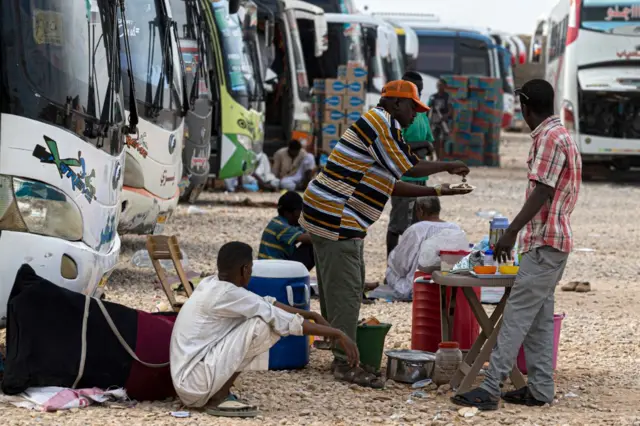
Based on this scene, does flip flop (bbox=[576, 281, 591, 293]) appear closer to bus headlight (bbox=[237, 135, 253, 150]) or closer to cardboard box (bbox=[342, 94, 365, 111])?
bus headlight (bbox=[237, 135, 253, 150])

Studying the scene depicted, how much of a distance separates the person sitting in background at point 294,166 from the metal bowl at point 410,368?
13183 millimetres

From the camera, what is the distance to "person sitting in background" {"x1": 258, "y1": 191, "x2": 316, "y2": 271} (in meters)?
9.34

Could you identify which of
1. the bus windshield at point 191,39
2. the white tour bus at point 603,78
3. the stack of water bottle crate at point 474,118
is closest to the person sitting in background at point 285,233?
the bus windshield at point 191,39

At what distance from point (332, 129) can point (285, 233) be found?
13.9 metres

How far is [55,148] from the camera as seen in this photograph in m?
7.04

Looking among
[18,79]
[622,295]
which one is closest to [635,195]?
[622,295]

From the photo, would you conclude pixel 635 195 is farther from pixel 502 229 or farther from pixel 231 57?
pixel 502 229

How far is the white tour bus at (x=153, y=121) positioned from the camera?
1120cm

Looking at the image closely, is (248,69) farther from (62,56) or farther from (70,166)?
(70,166)

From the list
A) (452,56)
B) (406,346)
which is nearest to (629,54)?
(452,56)

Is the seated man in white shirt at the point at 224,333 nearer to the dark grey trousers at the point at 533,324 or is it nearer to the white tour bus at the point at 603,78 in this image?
the dark grey trousers at the point at 533,324

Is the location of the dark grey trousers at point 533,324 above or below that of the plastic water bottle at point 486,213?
above

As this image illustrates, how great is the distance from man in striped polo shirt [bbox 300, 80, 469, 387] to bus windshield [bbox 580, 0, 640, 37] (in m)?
18.1

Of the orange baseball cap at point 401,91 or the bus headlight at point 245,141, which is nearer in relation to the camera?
the orange baseball cap at point 401,91
